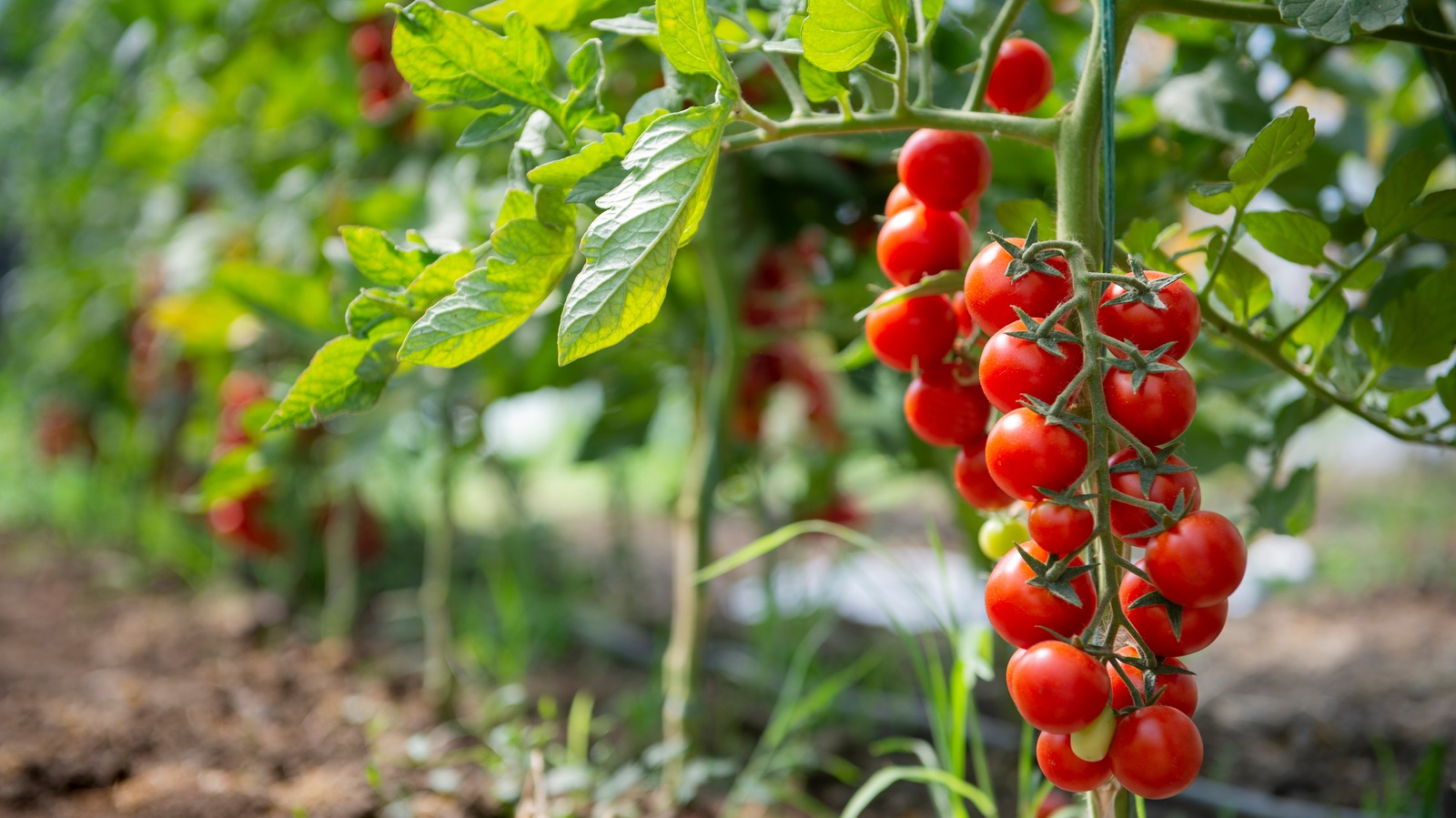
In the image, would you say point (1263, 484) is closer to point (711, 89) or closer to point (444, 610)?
point (711, 89)

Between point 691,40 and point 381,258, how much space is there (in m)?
0.19

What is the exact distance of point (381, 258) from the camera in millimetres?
488

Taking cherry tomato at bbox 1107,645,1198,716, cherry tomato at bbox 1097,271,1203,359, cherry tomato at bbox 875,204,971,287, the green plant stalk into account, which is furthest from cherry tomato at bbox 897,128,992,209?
the green plant stalk

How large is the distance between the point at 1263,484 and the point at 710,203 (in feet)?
1.52

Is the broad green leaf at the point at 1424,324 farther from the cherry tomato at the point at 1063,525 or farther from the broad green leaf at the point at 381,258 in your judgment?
the broad green leaf at the point at 381,258

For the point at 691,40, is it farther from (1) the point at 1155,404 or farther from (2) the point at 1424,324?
(2) the point at 1424,324

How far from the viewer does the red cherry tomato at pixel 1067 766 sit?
0.38 m

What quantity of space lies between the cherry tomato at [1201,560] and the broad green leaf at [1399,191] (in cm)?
24

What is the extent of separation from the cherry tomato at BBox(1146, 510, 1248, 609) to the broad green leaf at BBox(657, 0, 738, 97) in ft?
0.82

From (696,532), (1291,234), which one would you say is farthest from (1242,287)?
(696,532)

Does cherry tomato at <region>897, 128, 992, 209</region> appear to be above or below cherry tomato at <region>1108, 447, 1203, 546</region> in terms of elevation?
above

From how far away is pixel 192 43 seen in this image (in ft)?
4.65

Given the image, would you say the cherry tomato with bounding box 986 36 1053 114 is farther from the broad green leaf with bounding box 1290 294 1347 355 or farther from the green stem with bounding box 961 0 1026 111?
the broad green leaf with bounding box 1290 294 1347 355

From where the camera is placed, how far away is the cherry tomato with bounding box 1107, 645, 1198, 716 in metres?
0.38
